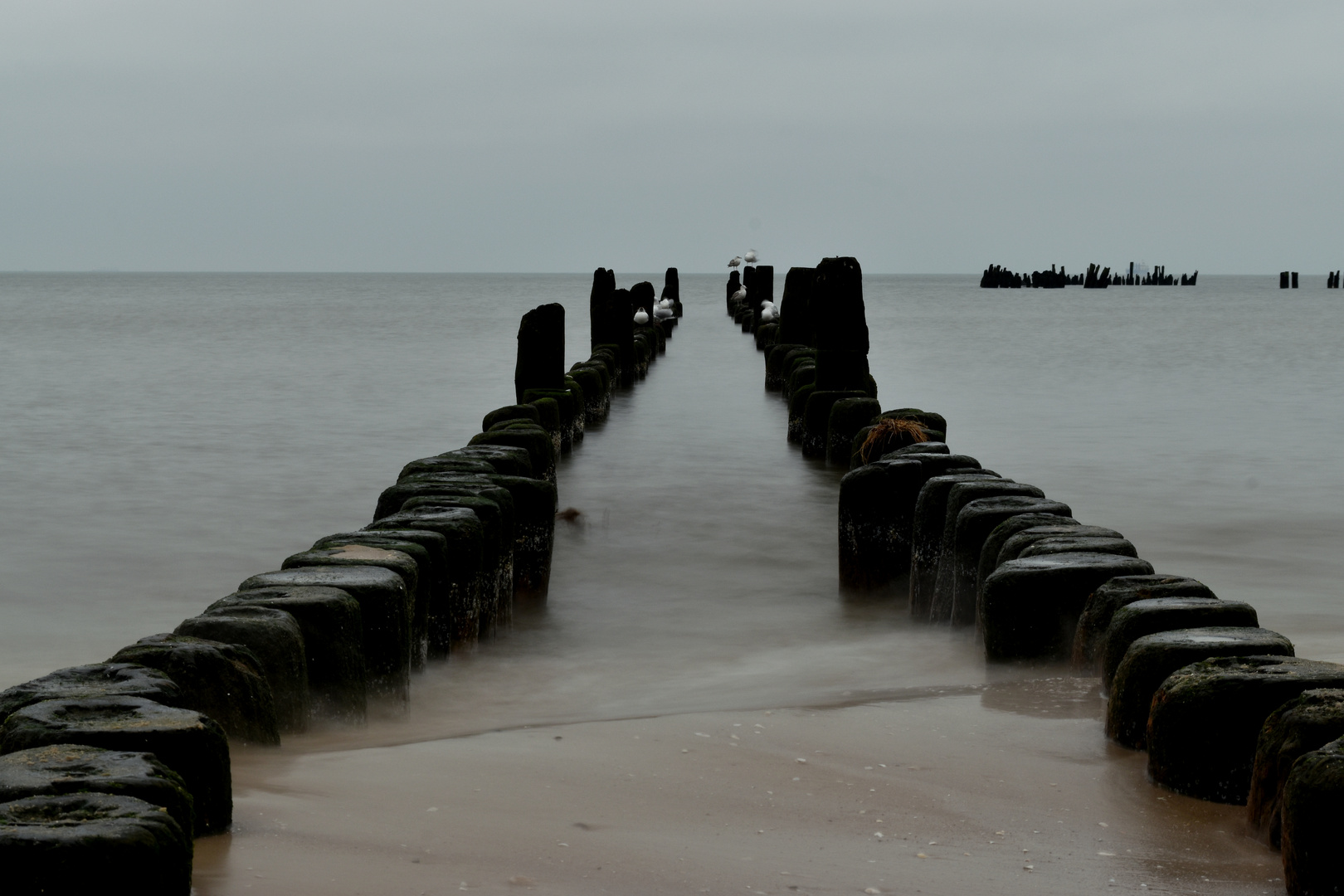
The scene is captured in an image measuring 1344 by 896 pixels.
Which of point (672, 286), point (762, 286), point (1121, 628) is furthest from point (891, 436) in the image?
point (672, 286)

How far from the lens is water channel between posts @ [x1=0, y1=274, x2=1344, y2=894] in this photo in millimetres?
4992

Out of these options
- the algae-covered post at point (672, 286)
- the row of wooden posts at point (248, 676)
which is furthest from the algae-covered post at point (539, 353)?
the algae-covered post at point (672, 286)

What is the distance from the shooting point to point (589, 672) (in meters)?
6.81

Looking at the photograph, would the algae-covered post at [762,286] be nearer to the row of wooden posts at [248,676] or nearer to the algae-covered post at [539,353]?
the algae-covered post at [539,353]

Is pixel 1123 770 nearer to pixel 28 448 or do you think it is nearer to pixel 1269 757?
pixel 1269 757

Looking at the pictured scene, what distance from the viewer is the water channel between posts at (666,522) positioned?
4.99m

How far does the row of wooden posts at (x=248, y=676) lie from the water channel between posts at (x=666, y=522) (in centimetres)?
16

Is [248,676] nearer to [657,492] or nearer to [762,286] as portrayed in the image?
[657,492]

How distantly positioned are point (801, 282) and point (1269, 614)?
14.4 metres

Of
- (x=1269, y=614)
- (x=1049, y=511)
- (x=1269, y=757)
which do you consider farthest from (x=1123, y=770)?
(x=1269, y=614)

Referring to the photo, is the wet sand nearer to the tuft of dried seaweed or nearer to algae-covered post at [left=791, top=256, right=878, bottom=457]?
the tuft of dried seaweed

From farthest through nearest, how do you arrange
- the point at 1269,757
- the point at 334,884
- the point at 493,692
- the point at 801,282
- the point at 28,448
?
the point at 801,282 → the point at 28,448 → the point at 493,692 → the point at 1269,757 → the point at 334,884

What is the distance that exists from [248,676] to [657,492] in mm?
8108

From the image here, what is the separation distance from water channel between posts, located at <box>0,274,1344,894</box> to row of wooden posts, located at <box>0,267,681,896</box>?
156 millimetres
